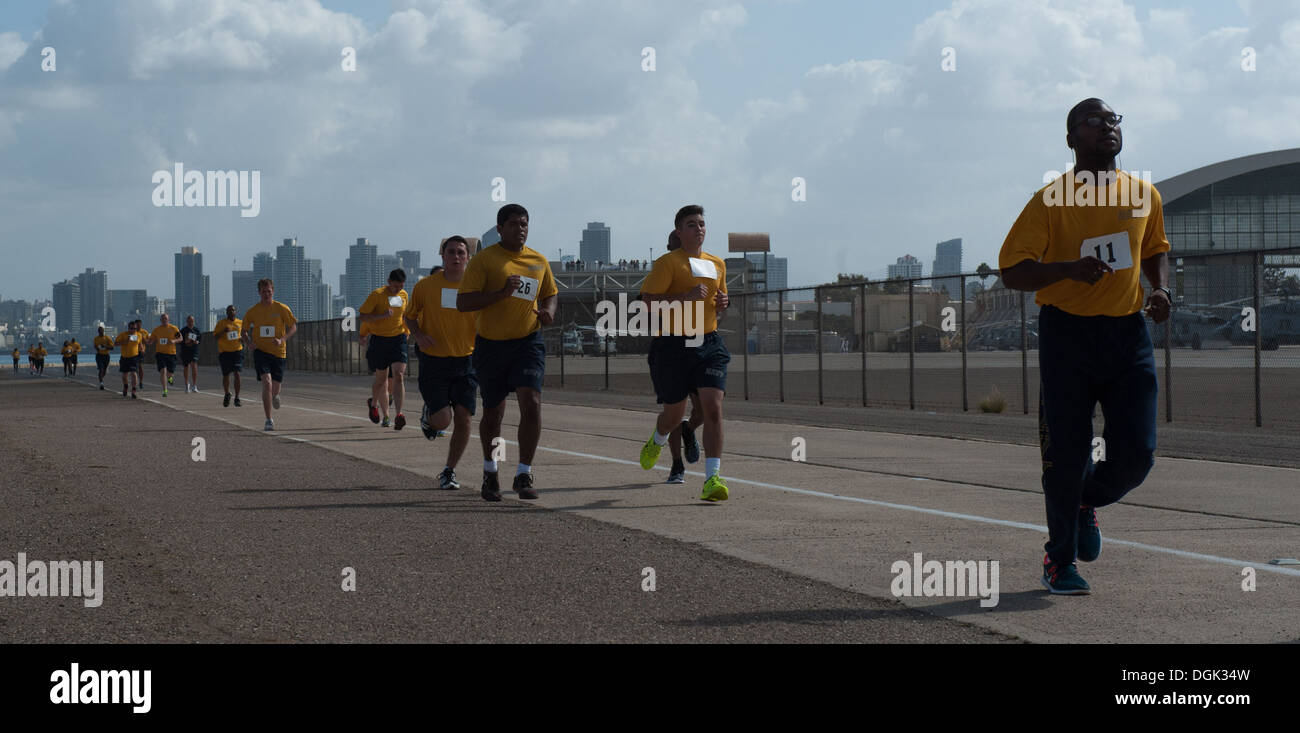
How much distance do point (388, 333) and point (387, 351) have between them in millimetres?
223

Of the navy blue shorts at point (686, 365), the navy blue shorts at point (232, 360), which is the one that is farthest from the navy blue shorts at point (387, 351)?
the navy blue shorts at point (232, 360)

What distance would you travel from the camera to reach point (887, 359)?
2534cm

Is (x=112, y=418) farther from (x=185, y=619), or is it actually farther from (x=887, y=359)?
(x=185, y=619)

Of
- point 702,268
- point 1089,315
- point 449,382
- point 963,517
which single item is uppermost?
point 702,268

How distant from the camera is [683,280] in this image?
987cm

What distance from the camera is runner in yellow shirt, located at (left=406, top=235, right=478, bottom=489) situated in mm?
11406

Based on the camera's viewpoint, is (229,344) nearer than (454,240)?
No

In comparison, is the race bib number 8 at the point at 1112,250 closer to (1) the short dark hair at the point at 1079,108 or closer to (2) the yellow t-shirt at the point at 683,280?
(1) the short dark hair at the point at 1079,108

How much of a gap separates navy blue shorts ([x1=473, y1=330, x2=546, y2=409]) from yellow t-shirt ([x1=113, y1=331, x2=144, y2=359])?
74.4 ft

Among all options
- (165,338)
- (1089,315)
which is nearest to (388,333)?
(1089,315)

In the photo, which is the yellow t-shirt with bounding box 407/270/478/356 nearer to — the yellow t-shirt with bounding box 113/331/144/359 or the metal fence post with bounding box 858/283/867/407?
the metal fence post with bounding box 858/283/867/407

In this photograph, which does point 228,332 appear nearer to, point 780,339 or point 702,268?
point 780,339

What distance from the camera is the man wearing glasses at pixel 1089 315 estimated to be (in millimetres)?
5793
